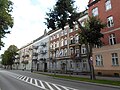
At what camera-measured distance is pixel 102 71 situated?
31359 millimetres

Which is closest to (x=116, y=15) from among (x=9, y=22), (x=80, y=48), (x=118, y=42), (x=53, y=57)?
(x=118, y=42)

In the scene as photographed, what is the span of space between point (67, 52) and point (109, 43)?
18183 mm

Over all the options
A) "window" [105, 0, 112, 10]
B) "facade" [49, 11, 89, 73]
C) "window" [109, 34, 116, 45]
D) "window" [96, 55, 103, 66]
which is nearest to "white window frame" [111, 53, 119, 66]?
"window" [109, 34, 116, 45]

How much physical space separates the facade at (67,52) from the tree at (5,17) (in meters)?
16.4

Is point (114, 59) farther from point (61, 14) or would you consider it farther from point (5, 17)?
point (5, 17)

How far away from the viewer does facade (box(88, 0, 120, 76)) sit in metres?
28.6

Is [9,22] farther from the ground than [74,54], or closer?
farther from the ground

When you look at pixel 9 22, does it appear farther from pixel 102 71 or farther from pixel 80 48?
pixel 80 48

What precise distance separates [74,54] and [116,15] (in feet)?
51.9

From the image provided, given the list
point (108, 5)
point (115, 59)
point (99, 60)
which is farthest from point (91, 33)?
point (108, 5)

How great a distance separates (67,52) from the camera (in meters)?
47.0

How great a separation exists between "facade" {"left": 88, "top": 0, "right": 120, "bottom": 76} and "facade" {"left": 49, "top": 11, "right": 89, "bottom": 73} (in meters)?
6.04

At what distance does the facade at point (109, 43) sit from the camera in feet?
93.9

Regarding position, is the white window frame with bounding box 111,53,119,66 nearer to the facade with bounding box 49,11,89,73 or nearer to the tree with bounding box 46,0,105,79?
the tree with bounding box 46,0,105,79
